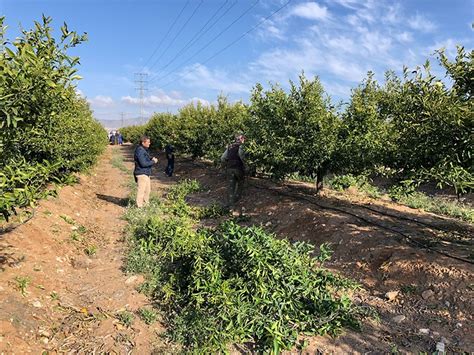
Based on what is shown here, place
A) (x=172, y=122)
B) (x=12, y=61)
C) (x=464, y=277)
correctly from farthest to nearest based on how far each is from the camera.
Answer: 1. (x=172, y=122)
2. (x=464, y=277)
3. (x=12, y=61)

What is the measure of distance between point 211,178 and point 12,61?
38.2ft

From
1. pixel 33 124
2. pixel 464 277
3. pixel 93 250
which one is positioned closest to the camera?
pixel 33 124

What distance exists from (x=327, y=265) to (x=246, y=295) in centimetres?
233

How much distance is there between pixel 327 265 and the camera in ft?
19.6

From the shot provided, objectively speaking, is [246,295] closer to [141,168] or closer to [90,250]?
[90,250]

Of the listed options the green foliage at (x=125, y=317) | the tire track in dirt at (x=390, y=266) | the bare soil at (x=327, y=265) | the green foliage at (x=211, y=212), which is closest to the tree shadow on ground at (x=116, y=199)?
the bare soil at (x=327, y=265)

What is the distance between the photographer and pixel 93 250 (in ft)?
20.3

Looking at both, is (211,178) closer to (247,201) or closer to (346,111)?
(247,201)

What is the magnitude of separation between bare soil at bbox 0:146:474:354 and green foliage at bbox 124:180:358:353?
237mm

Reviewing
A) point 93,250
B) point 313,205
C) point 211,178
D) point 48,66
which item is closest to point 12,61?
point 48,66

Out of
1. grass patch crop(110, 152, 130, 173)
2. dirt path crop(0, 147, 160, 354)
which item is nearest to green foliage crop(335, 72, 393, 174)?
dirt path crop(0, 147, 160, 354)

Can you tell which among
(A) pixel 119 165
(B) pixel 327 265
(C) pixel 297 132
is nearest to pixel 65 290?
(B) pixel 327 265

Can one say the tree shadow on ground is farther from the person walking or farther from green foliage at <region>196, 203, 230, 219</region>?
the person walking

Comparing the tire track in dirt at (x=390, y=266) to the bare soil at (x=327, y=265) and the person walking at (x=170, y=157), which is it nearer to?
the bare soil at (x=327, y=265)
